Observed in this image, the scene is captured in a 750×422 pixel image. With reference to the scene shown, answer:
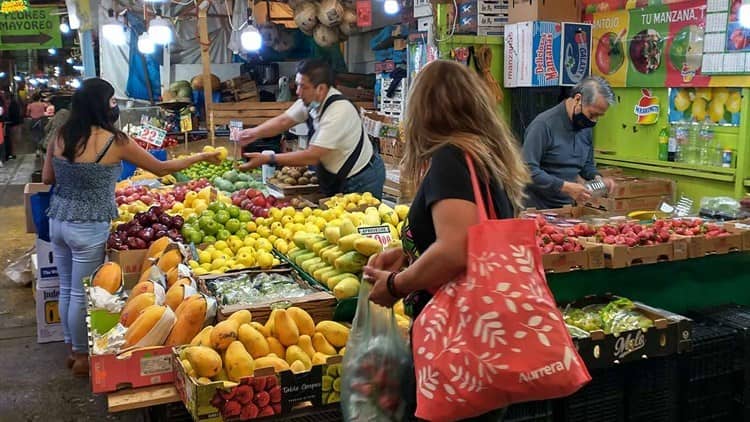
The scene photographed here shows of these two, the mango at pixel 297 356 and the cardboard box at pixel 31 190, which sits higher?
the cardboard box at pixel 31 190

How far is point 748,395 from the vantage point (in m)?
3.82

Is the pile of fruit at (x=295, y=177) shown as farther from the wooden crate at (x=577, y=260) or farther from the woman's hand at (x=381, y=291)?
the woman's hand at (x=381, y=291)

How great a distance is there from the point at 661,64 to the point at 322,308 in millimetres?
4489

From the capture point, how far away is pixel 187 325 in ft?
10.0

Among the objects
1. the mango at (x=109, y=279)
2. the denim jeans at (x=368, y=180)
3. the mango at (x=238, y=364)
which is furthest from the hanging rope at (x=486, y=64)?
the mango at (x=238, y=364)

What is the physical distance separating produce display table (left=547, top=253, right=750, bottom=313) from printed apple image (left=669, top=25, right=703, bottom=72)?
2.46 metres

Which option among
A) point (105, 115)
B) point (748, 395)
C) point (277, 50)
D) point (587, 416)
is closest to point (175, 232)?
point (105, 115)

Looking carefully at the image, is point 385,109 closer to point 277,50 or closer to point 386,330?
point 277,50

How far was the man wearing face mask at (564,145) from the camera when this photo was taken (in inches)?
196

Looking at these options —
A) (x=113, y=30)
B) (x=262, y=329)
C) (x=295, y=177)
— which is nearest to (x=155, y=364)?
(x=262, y=329)

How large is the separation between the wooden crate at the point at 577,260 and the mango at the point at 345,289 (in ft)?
3.07

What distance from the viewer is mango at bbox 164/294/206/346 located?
3.04m

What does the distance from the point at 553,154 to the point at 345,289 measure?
243 cm

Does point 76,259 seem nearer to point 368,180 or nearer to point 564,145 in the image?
point 368,180
